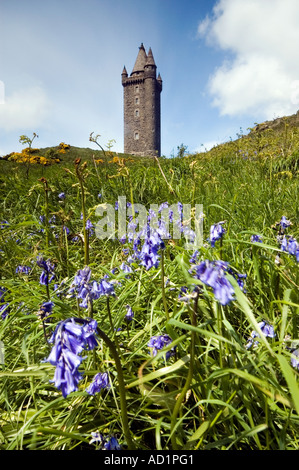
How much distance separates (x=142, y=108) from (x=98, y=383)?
6008 centimetres

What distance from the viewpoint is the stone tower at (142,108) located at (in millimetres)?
54156

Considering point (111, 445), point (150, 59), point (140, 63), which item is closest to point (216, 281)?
point (111, 445)

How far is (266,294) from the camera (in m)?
1.70

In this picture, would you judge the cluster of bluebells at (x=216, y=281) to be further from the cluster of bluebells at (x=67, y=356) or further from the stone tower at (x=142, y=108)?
the stone tower at (x=142, y=108)

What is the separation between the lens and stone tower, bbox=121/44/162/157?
5416cm

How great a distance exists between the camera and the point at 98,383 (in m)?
1.21

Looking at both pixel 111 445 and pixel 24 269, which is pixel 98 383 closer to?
pixel 111 445

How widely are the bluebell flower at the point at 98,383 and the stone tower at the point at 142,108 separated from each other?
5409cm

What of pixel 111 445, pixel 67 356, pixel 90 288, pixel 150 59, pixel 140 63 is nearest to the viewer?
pixel 67 356

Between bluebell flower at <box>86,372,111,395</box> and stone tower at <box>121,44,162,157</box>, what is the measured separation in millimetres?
54087

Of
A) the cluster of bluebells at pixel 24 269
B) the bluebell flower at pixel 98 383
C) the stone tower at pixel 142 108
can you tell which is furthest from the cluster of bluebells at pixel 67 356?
the stone tower at pixel 142 108

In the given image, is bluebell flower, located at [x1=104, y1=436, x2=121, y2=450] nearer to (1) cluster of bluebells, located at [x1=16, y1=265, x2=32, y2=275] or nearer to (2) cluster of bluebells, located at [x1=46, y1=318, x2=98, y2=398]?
(2) cluster of bluebells, located at [x1=46, y1=318, x2=98, y2=398]

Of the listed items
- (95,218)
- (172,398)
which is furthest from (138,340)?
(95,218)

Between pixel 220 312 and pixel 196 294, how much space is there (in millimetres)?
358
